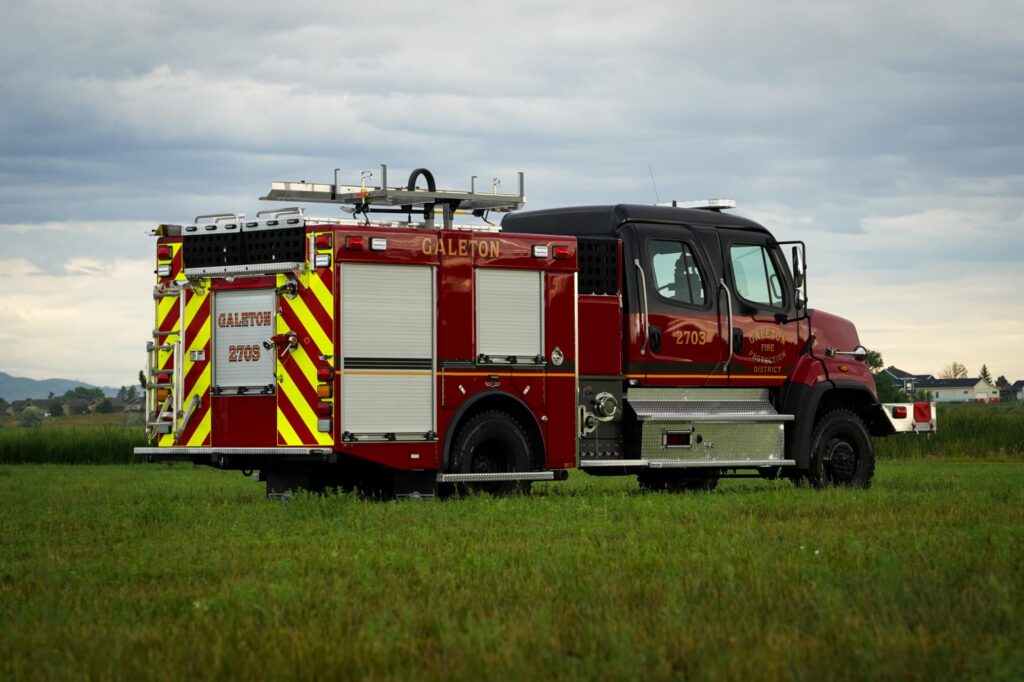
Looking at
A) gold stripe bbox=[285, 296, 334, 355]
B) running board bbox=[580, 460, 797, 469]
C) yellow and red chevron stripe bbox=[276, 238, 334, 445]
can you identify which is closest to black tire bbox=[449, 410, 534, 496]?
running board bbox=[580, 460, 797, 469]

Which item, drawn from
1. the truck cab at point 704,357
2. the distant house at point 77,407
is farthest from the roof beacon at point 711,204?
the distant house at point 77,407

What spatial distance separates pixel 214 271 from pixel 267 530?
458 cm

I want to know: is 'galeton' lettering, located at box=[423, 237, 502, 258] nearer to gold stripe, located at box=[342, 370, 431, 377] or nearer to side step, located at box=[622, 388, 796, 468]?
gold stripe, located at box=[342, 370, 431, 377]

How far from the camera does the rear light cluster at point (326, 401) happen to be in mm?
15852

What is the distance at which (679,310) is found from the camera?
18531mm

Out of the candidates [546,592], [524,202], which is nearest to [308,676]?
[546,592]

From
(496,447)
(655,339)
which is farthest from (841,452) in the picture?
(496,447)

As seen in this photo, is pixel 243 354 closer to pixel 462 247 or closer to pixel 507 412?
pixel 462 247

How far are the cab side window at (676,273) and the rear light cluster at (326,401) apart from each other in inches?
176

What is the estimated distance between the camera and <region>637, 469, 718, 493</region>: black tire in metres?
20.0

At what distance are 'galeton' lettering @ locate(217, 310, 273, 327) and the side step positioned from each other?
162 inches

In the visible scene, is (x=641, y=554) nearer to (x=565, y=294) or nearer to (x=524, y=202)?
(x=565, y=294)

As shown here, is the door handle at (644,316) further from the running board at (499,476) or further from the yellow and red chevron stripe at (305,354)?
the yellow and red chevron stripe at (305,354)

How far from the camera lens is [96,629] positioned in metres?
7.85
